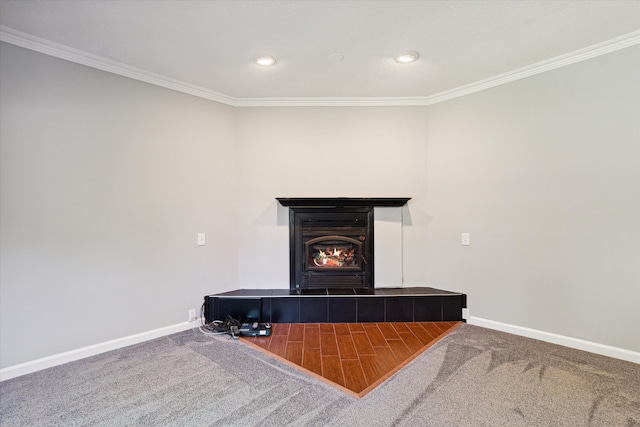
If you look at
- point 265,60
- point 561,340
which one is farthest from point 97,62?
point 561,340

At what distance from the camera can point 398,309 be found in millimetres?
2990

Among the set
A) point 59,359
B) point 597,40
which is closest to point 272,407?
point 59,359

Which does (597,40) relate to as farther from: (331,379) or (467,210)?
(331,379)

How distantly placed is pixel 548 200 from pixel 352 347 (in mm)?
2120

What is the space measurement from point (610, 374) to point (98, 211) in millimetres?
4002

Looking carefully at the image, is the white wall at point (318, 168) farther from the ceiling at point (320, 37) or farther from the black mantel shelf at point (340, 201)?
the ceiling at point (320, 37)

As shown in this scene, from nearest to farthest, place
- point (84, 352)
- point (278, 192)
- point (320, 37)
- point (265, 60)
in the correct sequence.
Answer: point (320, 37)
point (84, 352)
point (265, 60)
point (278, 192)

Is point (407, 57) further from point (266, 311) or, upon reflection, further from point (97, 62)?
point (266, 311)

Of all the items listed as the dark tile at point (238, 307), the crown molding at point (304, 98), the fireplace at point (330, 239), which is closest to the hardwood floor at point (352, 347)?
the dark tile at point (238, 307)

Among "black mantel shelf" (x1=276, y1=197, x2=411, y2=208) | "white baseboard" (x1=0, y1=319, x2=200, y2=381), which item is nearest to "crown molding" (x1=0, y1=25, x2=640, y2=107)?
"black mantel shelf" (x1=276, y1=197, x2=411, y2=208)

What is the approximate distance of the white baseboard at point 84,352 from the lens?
202 cm

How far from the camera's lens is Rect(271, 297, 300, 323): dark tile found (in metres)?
2.97

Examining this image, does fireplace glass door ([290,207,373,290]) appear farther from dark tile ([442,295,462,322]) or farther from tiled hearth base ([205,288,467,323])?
dark tile ([442,295,462,322])

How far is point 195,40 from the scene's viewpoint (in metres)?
2.13
